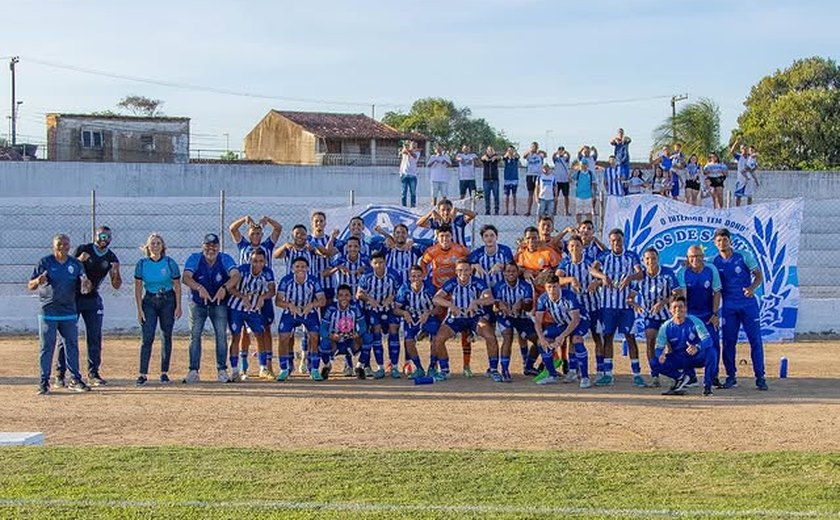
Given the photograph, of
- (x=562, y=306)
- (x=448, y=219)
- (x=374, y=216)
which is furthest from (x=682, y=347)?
(x=374, y=216)

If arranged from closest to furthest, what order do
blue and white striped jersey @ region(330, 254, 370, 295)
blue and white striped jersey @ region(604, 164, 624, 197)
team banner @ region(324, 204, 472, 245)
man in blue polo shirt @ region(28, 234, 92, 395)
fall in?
man in blue polo shirt @ region(28, 234, 92, 395) → blue and white striped jersey @ region(330, 254, 370, 295) → team banner @ region(324, 204, 472, 245) → blue and white striped jersey @ region(604, 164, 624, 197)

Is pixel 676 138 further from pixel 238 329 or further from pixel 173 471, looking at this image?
pixel 173 471

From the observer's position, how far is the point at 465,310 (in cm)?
1396

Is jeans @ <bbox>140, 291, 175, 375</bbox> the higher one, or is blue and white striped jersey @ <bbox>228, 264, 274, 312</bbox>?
blue and white striped jersey @ <bbox>228, 264, 274, 312</bbox>

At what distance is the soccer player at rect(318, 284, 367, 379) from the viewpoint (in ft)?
45.8

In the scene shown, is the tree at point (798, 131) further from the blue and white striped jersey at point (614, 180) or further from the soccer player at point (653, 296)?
the soccer player at point (653, 296)

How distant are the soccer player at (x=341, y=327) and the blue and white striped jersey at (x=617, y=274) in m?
2.98

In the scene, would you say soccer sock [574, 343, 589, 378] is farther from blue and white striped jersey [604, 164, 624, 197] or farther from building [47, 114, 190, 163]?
building [47, 114, 190, 163]

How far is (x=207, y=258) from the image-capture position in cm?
1380

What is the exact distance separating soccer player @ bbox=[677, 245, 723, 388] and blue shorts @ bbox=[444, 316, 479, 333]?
2.52 m

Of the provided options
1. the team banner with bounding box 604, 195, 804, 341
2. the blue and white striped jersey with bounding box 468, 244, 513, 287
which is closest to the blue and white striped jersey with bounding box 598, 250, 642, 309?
the blue and white striped jersey with bounding box 468, 244, 513, 287

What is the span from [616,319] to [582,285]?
1.89 ft

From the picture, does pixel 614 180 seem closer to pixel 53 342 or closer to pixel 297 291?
pixel 297 291

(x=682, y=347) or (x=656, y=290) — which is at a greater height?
(x=656, y=290)
